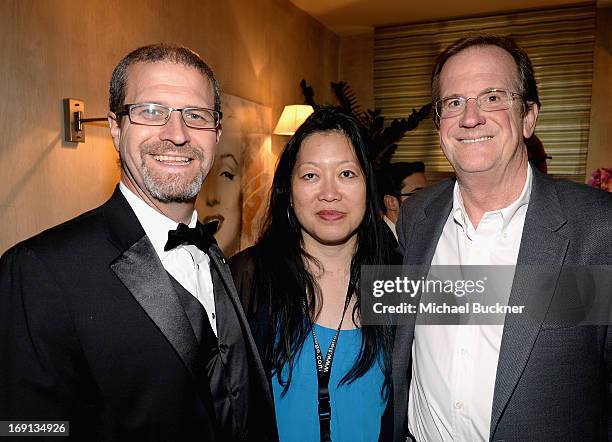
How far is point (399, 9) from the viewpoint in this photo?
19.3 feet

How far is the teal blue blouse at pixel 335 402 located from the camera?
69.6 inches

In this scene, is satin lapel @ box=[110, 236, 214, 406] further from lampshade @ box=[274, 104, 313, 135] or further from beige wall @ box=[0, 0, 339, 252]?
lampshade @ box=[274, 104, 313, 135]

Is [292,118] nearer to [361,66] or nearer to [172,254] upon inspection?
[361,66]

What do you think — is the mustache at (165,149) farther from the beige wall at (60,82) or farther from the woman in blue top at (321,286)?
the beige wall at (60,82)

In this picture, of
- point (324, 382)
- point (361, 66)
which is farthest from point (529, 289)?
point (361, 66)

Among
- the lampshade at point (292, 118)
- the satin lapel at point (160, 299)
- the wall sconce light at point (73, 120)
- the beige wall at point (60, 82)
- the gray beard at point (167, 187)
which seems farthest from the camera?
the lampshade at point (292, 118)

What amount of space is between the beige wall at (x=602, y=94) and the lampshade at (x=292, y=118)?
134 inches

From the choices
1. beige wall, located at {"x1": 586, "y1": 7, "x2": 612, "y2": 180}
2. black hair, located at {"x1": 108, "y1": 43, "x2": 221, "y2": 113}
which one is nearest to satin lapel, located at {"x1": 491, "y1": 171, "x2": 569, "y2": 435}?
black hair, located at {"x1": 108, "y1": 43, "x2": 221, "y2": 113}

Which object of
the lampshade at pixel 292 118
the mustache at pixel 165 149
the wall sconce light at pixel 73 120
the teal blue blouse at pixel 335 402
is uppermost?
the lampshade at pixel 292 118

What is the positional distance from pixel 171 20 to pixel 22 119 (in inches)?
61.9

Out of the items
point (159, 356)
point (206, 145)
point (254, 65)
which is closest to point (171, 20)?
point (254, 65)

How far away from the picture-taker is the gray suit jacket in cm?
143

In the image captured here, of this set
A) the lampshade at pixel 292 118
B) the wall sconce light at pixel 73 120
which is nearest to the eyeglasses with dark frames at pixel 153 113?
the wall sconce light at pixel 73 120

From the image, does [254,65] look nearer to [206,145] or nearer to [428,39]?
[428,39]
